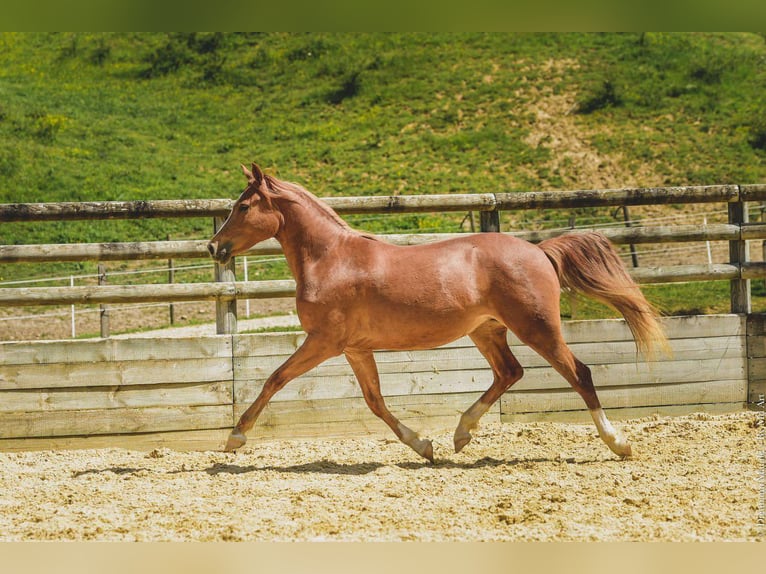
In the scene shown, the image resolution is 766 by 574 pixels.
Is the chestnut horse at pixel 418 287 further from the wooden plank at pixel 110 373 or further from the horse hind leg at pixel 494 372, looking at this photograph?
the wooden plank at pixel 110 373

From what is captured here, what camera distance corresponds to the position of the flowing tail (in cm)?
509

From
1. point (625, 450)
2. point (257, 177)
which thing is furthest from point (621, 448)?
point (257, 177)

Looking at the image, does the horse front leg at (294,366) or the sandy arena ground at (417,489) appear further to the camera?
the horse front leg at (294,366)

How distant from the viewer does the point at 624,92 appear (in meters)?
28.7

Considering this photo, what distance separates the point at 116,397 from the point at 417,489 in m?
2.48

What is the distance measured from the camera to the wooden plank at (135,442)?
5.71m

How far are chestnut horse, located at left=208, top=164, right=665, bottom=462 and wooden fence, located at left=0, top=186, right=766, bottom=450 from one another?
74 cm

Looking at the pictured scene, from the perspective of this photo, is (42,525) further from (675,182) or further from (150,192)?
(675,182)

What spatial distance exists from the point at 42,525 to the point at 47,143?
22.9 m

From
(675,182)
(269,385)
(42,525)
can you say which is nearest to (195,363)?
(269,385)

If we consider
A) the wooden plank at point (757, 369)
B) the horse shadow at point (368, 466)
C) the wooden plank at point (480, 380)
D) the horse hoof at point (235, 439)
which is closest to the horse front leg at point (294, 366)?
the horse hoof at point (235, 439)

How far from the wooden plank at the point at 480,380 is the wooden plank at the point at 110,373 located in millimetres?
300

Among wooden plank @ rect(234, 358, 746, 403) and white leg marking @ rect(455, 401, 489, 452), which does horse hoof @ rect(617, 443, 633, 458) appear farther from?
wooden plank @ rect(234, 358, 746, 403)

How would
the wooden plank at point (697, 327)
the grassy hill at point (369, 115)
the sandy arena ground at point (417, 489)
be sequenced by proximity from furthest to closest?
1. the grassy hill at point (369, 115)
2. the wooden plank at point (697, 327)
3. the sandy arena ground at point (417, 489)
